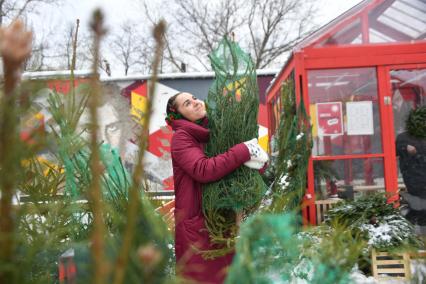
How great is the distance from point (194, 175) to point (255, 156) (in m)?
0.26

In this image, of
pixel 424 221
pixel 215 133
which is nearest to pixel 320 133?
pixel 424 221

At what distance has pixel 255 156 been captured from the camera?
1.62m

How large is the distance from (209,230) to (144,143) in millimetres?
1235

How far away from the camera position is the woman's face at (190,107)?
6.15 ft

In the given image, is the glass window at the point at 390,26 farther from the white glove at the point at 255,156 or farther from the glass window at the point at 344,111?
the white glove at the point at 255,156

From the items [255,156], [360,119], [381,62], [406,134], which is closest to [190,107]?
[255,156]

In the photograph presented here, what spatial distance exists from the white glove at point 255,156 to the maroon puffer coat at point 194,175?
2 centimetres

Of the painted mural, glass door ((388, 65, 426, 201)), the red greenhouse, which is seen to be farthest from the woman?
the painted mural

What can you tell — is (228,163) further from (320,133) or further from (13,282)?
(320,133)

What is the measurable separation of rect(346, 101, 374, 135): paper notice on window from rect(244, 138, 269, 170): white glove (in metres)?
3.26

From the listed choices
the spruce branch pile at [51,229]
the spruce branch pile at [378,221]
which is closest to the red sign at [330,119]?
the spruce branch pile at [378,221]

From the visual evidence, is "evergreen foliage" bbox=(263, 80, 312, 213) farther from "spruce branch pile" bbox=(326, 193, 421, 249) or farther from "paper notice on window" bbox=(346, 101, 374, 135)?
"paper notice on window" bbox=(346, 101, 374, 135)

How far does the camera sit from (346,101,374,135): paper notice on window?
15.1ft

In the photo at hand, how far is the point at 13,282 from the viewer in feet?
1.68
